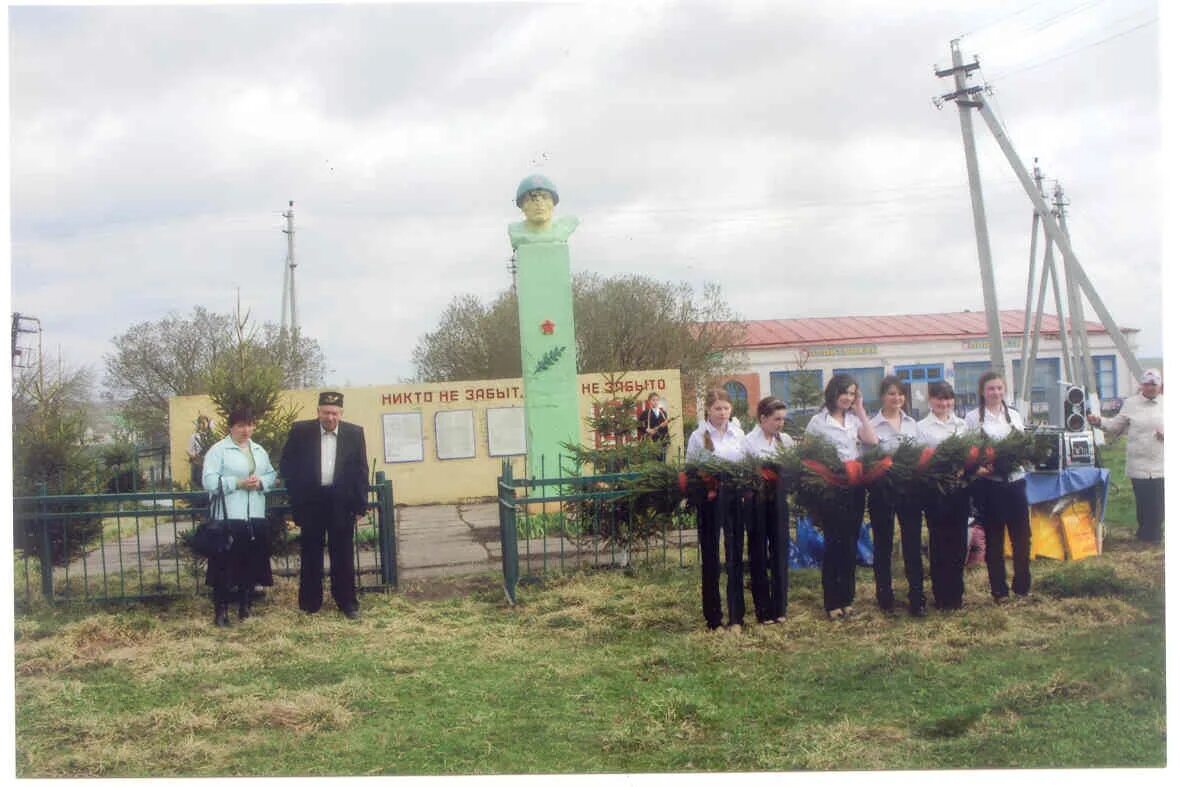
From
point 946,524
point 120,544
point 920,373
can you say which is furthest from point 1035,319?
point 120,544

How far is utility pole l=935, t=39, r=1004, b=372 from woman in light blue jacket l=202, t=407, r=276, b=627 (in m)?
4.37

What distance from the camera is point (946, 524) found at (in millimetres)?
5844

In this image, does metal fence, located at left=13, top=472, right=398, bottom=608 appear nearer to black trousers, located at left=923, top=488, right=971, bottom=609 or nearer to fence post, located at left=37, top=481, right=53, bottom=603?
fence post, located at left=37, top=481, right=53, bottom=603

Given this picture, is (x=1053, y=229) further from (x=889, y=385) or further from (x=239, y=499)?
(x=239, y=499)

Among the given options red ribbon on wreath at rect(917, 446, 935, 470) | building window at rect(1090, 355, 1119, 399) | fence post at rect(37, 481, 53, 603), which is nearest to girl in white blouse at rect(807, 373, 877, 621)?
red ribbon on wreath at rect(917, 446, 935, 470)

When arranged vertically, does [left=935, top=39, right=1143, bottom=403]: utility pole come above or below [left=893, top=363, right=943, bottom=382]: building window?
above

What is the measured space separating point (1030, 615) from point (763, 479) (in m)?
1.59

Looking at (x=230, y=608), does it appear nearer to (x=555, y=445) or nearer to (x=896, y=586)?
(x=555, y=445)

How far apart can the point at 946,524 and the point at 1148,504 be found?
2398 millimetres

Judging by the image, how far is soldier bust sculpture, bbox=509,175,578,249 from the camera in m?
8.44

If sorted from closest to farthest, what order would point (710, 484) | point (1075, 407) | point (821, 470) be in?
point (821, 470)
point (710, 484)
point (1075, 407)

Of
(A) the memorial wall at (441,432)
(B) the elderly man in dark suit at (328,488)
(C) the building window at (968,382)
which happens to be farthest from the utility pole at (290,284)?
(A) the memorial wall at (441,432)

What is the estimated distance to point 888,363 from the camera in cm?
590

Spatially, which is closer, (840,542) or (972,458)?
(972,458)
